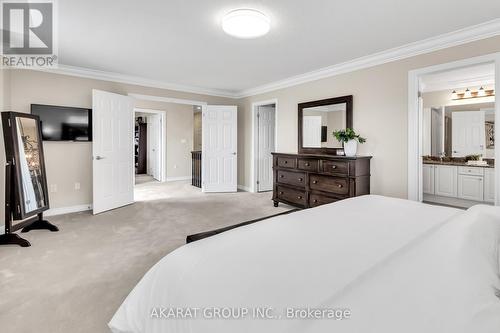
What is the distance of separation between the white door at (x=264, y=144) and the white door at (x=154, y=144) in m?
3.61

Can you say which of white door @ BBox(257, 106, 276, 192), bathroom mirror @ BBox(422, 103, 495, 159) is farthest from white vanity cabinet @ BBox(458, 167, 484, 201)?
white door @ BBox(257, 106, 276, 192)

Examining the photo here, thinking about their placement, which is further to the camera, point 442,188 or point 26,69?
point 442,188

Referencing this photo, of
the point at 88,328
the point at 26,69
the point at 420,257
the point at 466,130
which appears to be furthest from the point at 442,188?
the point at 26,69

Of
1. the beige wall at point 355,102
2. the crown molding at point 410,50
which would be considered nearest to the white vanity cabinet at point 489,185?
the beige wall at point 355,102

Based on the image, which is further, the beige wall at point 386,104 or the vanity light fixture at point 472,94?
the vanity light fixture at point 472,94

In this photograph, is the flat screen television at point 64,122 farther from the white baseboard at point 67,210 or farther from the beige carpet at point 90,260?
the beige carpet at point 90,260

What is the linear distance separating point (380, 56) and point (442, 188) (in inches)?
116

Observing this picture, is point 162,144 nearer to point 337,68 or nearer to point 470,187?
point 337,68

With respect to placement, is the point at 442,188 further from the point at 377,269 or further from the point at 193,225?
the point at 377,269

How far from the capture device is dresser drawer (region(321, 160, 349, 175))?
3.74 m

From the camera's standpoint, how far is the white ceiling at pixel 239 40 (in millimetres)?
2465

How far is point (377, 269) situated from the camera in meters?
0.91

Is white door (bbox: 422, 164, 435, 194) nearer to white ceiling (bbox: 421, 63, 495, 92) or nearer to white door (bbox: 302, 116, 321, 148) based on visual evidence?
white ceiling (bbox: 421, 63, 495, 92)

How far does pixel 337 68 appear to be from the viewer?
427 centimetres
